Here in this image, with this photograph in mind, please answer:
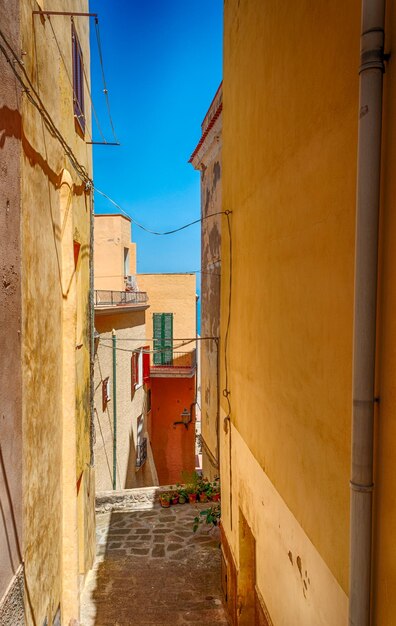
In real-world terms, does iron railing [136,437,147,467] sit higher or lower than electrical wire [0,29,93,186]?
lower

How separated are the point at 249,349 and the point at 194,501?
6.94 meters

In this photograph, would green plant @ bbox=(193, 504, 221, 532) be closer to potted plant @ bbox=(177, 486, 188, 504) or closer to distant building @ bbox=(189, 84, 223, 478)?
potted plant @ bbox=(177, 486, 188, 504)

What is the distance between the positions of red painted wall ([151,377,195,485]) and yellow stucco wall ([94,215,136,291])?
19.1 ft

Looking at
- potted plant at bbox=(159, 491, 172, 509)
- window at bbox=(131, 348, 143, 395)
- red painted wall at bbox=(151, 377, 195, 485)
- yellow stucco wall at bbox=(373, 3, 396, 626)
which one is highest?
yellow stucco wall at bbox=(373, 3, 396, 626)

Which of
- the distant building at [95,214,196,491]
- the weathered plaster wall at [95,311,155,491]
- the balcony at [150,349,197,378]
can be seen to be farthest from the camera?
the balcony at [150,349,197,378]

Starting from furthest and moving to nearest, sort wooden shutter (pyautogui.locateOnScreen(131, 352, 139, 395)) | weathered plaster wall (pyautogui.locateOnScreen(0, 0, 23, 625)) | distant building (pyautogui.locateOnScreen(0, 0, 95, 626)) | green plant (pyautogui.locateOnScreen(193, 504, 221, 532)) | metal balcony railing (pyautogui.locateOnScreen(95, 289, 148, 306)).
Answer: wooden shutter (pyautogui.locateOnScreen(131, 352, 139, 395)) < metal balcony railing (pyautogui.locateOnScreen(95, 289, 148, 306)) < green plant (pyautogui.locateOnScreen(193, 504, 221, 532)) < distant building (pyautogui.locateOnScreen(0, 0, 95, 626)) < weathered plaster wall (pyautogui.locateOnScreen(0, 0, 23, 625))

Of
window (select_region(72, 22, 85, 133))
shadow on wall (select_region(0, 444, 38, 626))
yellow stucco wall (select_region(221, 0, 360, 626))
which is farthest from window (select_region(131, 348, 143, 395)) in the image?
Answer: shadow on wall (select_region(0, 444, 38, 626))

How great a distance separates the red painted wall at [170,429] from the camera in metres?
24.0

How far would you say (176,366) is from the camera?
2434cm

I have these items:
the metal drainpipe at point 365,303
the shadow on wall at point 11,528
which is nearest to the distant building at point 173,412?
the shadow on wall at point 11,528

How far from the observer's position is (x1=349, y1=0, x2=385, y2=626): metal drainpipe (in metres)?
2.44

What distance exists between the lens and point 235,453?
22.8ft

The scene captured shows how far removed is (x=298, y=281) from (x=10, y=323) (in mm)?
2504

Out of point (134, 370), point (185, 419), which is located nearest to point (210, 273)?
point (134, 370)
